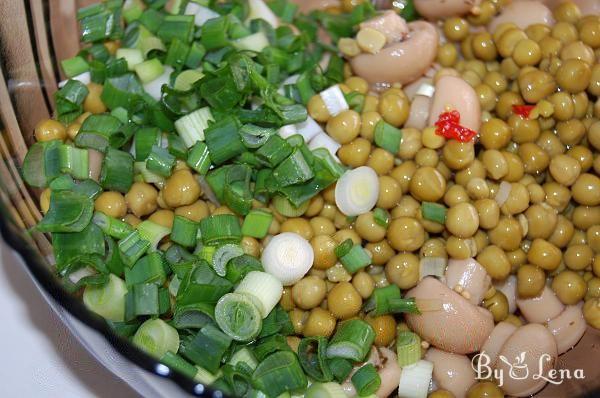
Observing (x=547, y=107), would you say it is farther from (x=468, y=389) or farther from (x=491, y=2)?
(x=468, y=389)

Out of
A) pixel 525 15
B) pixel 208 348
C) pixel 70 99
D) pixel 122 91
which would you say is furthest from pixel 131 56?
pixel 525 15

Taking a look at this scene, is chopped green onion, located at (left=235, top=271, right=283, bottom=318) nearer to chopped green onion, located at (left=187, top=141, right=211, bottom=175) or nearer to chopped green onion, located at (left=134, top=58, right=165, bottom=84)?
chopped green onion, located at (left=187, top=141, right=211, bottom=175)

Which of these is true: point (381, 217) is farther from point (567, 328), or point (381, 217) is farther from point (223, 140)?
point (567, 328)

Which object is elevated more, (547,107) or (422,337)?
(547,107)

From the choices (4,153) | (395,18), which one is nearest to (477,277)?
(395,18)

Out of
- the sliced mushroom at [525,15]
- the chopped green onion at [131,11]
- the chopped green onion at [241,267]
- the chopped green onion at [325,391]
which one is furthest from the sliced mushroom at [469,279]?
the chopped green onion at [131,11]

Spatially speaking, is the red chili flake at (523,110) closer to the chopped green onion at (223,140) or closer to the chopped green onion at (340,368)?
the chopped green onion at (223,140)

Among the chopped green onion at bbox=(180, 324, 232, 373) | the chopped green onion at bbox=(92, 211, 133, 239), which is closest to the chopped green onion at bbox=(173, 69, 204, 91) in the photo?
the chopped green onion at bbox=(92, 211, 133, 239)

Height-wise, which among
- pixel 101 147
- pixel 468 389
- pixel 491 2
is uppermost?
pixel 491 2
